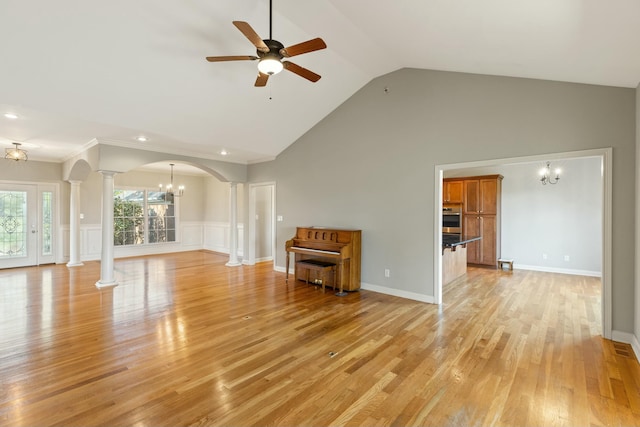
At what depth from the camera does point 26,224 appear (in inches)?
280

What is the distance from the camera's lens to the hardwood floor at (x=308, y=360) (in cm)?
203

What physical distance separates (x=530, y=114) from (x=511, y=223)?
416 centimetres

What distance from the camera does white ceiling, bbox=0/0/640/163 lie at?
2.38 metres

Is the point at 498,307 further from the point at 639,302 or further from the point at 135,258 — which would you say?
the point at 135,258

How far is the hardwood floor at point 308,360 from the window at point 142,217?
3.93 meters

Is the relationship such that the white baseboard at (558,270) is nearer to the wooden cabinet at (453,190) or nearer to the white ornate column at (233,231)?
the wooden cabinet at (453,190)

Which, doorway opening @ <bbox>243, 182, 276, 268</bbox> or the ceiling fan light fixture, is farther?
doorway opening @ <bbox>243, 182, 276, 268</bbox>

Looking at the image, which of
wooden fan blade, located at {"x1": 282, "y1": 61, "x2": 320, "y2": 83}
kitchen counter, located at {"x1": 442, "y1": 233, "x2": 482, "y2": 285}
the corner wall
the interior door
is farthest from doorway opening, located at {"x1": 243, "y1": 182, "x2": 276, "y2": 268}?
the corner wall

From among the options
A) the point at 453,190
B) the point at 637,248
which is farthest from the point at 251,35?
the point at 453,190

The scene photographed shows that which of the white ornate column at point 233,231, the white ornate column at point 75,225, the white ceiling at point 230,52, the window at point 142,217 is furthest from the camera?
the window at point 142,217

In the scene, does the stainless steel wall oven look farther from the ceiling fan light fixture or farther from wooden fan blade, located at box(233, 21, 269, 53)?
wooden fan blade, located at box(233, 21, 269, 53)

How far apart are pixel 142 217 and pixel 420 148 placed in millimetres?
8399

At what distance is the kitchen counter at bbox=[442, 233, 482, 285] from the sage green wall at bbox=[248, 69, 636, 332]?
988 mm

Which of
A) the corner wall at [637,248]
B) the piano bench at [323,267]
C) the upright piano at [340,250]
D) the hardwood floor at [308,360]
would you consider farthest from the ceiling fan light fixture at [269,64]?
the corner wall at [637,248]
